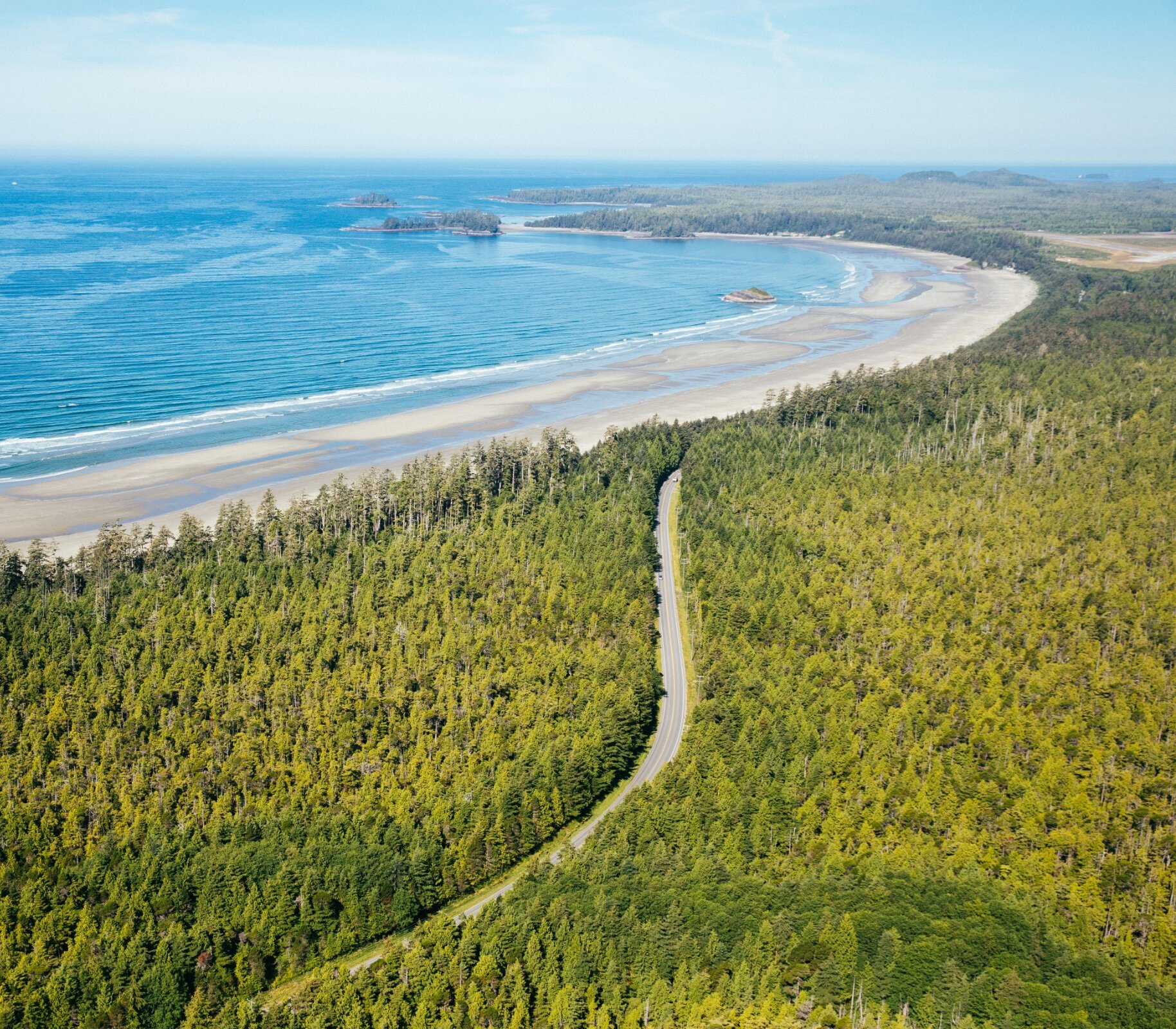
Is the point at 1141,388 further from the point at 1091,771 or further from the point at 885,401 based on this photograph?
the point at 1091,771

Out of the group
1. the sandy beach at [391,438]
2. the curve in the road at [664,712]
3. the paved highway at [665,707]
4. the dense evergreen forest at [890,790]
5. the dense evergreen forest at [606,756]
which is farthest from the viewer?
the sandy beach at [391,438]

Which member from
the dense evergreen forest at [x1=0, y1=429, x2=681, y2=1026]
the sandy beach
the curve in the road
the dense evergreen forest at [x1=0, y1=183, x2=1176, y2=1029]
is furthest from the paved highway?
the sandy beach

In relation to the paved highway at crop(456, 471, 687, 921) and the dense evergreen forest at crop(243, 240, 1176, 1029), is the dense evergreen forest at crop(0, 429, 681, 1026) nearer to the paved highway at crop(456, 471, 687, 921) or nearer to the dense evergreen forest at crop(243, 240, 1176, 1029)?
the paved highway at crop(456, 471, 687, 921)

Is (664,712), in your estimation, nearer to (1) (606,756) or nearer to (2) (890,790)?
(1) (606,756)

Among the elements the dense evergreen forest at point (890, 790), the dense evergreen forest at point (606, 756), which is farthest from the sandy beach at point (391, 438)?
the dense evergreen forest at point (890, 790)

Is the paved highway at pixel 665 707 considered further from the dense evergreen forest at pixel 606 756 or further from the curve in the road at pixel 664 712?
the dense evergreen forest at pixel 606 756

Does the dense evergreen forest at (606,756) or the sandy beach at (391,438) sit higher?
the sandy beach at (391,438)

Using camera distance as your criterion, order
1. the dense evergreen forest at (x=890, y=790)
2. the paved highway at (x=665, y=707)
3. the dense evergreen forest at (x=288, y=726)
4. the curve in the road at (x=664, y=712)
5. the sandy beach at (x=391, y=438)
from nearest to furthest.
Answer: the dense evergreen forest at (x=890, y=790), the dense evergreen forest at (x=288, y=726), the curve in the road at (x=664, y=712), the paved highway at (x=665, y=707), the sandy beach at (x=391, y=438)
